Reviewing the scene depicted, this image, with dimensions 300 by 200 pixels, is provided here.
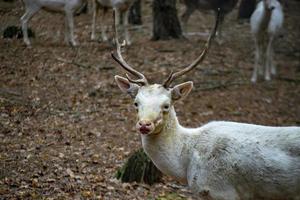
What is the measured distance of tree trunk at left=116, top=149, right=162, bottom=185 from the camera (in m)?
6.59

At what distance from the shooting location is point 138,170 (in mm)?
6668

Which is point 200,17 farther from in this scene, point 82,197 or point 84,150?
point 82,197

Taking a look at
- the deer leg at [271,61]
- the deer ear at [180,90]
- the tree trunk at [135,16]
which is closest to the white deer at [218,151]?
the deer ear at [180,90]

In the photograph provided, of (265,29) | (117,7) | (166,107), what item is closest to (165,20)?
(117,7)

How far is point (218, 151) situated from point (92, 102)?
16.4ft

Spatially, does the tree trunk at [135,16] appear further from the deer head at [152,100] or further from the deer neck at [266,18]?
the deer head at [152,100]

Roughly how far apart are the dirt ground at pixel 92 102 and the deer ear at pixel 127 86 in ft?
5.40

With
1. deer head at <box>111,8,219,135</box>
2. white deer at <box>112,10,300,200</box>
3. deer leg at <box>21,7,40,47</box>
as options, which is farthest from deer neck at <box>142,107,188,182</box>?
deer leg at <box>21,7,40,47</box>

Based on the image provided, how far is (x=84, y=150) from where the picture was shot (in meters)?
7.38

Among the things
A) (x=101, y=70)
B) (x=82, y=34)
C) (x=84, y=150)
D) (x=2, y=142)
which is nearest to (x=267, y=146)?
(x=84, y=150)

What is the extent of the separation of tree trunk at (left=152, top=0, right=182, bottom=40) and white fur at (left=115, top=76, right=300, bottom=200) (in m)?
8.49

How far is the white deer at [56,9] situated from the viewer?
39.5 feet

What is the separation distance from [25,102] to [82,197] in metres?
3.23

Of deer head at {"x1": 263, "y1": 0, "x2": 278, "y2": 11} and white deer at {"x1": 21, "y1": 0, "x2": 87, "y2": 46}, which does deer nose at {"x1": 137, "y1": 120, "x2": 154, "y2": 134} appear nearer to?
deer head at {"x1": 263, "y1": 0, "x2": 278, "y2": 11}
